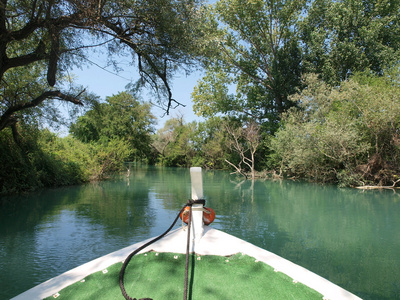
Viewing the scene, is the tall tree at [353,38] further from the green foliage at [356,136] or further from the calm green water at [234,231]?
the calm green water at [234,231]

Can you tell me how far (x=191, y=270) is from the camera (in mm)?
2170

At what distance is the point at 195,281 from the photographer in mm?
2074

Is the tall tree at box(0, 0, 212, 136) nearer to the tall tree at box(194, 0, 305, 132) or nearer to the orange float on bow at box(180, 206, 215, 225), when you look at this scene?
the orange float on bow at box(180, 206, 215, 225)

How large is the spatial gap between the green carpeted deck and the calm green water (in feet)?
7.31

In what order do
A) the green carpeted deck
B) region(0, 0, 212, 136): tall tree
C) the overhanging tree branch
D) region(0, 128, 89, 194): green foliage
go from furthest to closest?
region(0, 128, 89, 194): green foliage, the overhanging tree branch, region(0, 0, 212, 136): tall tree, the green carpeted deck

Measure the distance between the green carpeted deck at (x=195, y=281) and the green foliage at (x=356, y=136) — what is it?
1443 cm

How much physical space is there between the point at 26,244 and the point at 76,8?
174 inches

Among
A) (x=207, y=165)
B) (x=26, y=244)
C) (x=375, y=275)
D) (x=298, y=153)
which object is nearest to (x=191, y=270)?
(x=375, y=275)

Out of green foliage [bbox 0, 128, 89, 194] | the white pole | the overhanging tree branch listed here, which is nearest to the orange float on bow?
the white pole

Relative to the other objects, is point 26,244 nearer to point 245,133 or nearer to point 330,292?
point 330,292

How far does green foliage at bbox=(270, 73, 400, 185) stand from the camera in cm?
1442

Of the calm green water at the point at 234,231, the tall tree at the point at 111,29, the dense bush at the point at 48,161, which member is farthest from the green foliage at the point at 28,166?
the tall tree at the point at 111,29

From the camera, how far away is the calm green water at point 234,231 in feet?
14.2

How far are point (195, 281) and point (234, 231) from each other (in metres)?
4.87
